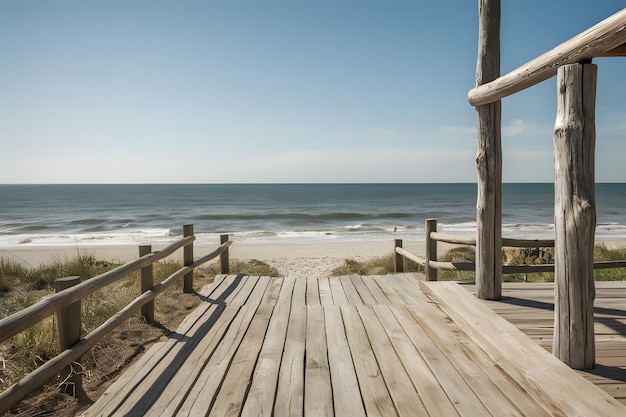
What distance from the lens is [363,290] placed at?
257 inches

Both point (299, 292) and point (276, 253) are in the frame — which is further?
point (276, 253)

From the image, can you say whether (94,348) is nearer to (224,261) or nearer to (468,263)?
(224,261)

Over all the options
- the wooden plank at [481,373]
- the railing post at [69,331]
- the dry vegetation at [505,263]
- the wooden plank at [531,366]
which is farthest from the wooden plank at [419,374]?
the dry vegetation at [505,263]

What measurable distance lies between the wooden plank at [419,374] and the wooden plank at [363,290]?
133 centimetres

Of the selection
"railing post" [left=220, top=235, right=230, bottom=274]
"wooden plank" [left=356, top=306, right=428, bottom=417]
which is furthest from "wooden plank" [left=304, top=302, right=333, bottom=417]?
"railing post" [left=220, top=235, right=230, bottom=274]

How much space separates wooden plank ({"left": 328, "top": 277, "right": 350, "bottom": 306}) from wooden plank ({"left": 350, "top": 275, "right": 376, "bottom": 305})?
0.26m

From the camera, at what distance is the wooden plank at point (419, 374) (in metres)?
2.55

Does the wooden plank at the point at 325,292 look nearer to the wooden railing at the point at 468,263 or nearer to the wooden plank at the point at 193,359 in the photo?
the wooden plank at the point at 193,359

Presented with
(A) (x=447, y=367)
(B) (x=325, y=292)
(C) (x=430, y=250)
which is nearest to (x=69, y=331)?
(A) (x=447, y=367)

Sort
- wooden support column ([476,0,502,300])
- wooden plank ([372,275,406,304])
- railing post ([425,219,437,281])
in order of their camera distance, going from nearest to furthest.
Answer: wooden support column ([476,0,502,300]), wooden plank ([372,275,406,304]), railing post ([425,219,437,281])

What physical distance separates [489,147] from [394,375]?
2480 mm

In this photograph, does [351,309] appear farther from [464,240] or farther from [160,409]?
[160,409]

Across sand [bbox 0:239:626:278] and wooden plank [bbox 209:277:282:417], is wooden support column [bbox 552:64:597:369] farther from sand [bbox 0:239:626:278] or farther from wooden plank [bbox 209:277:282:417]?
sand [bbox 0:239:626:278]

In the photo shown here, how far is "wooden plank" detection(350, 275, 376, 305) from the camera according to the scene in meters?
5.88
